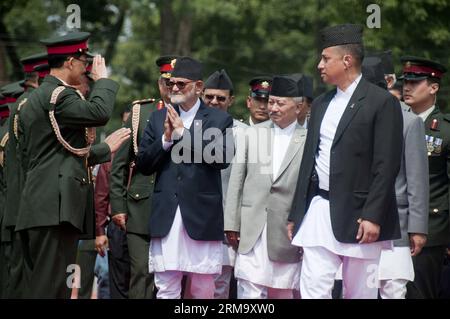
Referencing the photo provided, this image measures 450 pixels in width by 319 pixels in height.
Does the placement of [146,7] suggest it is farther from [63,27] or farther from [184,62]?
[184,62]

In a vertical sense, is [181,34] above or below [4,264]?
above

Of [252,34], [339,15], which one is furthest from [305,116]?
[252,34]

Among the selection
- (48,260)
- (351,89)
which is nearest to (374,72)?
(351,89)

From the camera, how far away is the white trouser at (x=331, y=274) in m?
8.04

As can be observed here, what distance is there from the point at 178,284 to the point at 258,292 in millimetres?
967

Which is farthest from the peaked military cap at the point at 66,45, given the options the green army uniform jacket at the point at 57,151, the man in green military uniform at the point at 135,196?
the man in green military uniform at the point at 135,196

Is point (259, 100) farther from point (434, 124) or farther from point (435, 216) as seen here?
point (435, 216)

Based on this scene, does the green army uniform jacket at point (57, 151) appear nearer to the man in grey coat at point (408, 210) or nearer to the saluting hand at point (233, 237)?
the saluting hand at point (233, 237)

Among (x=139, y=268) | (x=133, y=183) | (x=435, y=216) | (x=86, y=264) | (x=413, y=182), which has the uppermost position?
(x=413, y=182)

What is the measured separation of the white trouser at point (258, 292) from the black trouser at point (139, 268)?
37.8 inches

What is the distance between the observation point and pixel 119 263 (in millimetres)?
10836

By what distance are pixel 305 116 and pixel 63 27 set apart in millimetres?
19122

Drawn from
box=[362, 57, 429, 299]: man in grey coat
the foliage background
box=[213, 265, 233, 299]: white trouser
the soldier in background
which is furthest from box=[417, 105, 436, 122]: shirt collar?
the foliage background

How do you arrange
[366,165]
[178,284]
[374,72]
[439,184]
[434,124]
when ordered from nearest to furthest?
1. [366,165]
2. [178,284]
3. [374,72]
4. [439,184]
5. [434,124]
